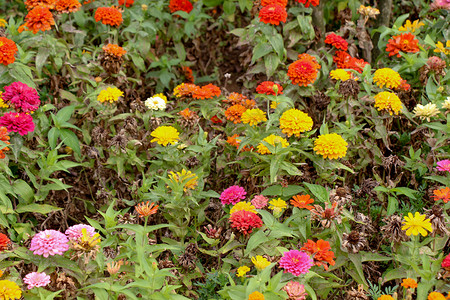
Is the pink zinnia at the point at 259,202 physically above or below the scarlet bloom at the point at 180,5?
→ below

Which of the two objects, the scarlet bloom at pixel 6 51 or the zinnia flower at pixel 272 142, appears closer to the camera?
the zinnia flower at pixel 272 142

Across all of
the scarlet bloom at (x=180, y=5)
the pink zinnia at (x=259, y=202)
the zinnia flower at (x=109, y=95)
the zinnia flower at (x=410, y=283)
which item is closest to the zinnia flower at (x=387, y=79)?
the pink zinnia at (x=259, y=202)

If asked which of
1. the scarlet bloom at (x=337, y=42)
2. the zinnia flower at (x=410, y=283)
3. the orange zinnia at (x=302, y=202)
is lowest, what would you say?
the zinnia flower at (x=410, y=283)

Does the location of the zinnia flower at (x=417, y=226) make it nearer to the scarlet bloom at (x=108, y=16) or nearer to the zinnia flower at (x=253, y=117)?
the zinnia flower at (x=253, y=117)

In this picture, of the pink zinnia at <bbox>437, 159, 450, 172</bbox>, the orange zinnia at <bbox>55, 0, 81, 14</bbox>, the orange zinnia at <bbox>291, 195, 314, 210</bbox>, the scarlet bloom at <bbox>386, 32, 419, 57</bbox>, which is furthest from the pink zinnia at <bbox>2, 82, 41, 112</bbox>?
the scarlet bloom at <bbox>386, 32, 419, 57</bbox>

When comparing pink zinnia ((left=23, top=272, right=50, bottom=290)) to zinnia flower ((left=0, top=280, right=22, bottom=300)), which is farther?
pink zinnia ((left=23, top=272, right=50, bottom=290))

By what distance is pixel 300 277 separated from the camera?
2.17 meters

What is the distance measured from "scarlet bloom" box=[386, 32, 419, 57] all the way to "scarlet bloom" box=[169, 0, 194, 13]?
1.62 metres

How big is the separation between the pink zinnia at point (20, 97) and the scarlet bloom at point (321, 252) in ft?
5.44

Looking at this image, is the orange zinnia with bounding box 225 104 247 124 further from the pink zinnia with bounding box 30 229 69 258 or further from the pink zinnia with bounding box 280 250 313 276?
the pink zinnia with bounding box 30 229 69 258

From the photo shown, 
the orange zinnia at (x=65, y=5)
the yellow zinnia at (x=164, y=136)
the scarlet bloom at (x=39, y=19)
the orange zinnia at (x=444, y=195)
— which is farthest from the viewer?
the orange zinnia at (x=65, y=5)

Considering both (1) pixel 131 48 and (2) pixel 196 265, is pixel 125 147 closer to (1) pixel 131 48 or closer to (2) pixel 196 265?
(2) pixel 196 265

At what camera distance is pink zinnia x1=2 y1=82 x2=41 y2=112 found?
9.16 ft

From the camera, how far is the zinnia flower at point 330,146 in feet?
8.76
